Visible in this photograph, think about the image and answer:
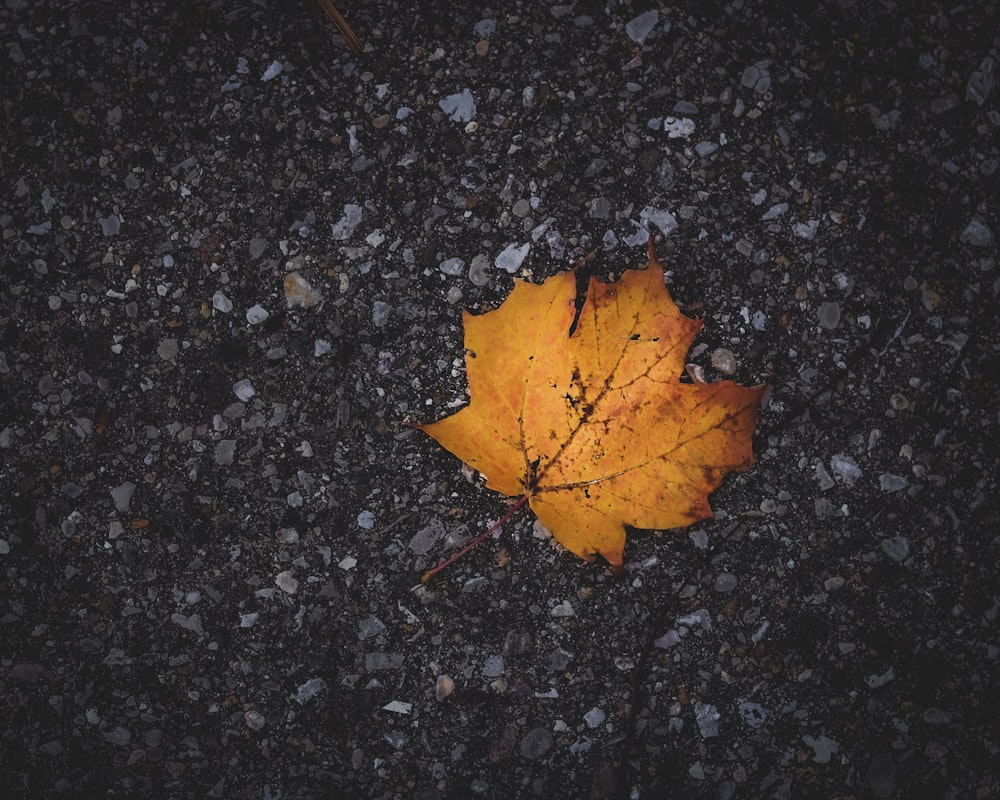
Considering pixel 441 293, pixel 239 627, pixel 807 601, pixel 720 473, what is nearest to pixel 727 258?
pixel 720 473

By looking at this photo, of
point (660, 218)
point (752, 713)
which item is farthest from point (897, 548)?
point (660, 218)

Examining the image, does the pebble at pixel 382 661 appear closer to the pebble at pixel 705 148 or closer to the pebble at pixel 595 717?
the pebble at pixel 595 717

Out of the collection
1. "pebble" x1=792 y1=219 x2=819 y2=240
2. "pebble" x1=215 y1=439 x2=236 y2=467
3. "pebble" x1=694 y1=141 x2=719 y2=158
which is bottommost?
"pebble" x1=215 y1=439 x2=236 y2=467

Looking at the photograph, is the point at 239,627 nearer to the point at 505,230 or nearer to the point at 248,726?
the point at 248,726

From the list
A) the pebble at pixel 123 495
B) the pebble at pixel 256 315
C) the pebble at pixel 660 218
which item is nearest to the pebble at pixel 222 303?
the pebble at pixel 256 315

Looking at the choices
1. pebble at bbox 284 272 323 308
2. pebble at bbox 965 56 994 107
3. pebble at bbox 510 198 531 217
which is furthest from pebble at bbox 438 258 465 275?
pebble at bbox 965 56 994 107

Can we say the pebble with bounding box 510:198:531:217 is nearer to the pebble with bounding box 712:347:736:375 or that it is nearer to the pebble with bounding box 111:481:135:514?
the pebble with bounding box 712:347:736:375

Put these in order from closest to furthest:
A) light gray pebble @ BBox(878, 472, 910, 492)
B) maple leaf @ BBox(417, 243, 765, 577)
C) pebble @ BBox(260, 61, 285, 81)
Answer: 1. maple leaf @ BBox(417, 243, 765, 577)
2. light gray pebble @ BBox(878, 472, 910, 492)
3. pebble @ BBox(260, 61, 285, 81)

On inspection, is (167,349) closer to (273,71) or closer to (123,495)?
(123,495)
